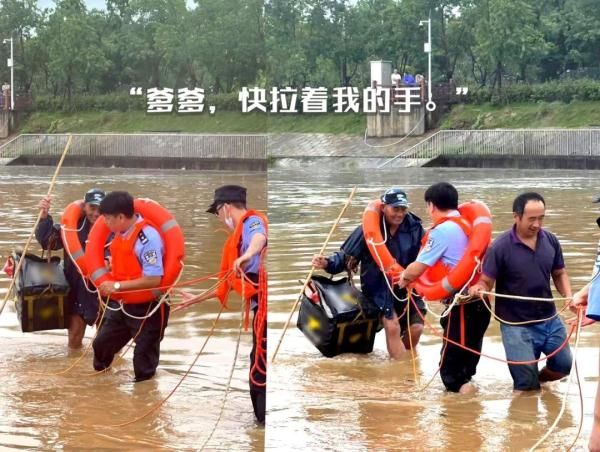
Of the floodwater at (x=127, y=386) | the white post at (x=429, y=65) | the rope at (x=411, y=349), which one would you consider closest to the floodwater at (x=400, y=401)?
the rope at (x=411, y=349)

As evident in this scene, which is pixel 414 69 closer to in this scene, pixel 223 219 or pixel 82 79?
pixel 82 79

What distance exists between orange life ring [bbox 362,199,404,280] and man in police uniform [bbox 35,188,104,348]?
171 cm

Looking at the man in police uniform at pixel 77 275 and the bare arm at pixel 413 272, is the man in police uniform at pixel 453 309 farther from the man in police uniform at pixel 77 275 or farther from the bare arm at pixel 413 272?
the man in police uniform at pixel 77 275

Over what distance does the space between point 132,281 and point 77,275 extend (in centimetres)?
134

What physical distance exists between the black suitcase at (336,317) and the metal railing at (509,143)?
24.4 meters

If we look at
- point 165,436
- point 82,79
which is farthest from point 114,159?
point 165,436

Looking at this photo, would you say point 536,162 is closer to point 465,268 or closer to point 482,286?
point 465,268

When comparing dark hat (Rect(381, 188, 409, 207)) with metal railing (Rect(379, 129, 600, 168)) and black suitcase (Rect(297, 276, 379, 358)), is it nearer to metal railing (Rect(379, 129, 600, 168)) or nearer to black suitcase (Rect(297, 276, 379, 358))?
black suitcase (Rect(297, 276, 379, 358))

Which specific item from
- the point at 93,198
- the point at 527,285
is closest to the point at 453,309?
the point at 527,285

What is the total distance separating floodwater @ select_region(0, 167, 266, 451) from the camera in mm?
5500

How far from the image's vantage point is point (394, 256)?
24.7 ft

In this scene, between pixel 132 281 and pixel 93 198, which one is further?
pixel 93 198

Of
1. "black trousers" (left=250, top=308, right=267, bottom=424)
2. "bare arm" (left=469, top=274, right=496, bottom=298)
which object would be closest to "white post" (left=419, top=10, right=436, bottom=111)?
"bare arm" (left=469, top=274, right=496, bottom=298)

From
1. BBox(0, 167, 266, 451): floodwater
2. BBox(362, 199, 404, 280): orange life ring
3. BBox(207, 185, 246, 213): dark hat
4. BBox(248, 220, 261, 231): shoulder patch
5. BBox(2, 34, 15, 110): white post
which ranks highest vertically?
BBox(2, 34, 15, 110): white post
